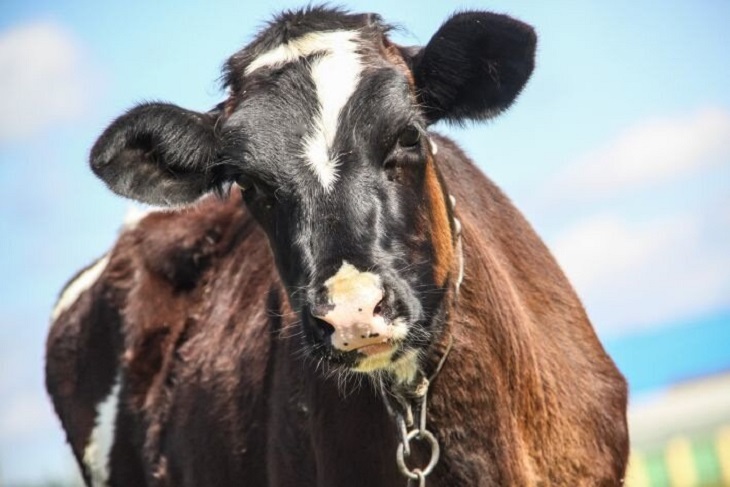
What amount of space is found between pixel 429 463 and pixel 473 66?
181cm

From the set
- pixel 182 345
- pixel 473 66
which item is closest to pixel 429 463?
pixel 473 66

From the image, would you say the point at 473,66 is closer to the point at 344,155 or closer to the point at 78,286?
the point at 344,155

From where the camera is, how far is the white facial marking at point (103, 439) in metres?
8.55

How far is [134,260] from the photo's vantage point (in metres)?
8.84

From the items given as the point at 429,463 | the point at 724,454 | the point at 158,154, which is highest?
the point at 724,454

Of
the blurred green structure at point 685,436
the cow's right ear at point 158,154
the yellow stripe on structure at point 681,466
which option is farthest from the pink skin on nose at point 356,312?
the yellow stripe on structure at point 681,466

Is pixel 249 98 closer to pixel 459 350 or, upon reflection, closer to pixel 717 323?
pixel 459 350

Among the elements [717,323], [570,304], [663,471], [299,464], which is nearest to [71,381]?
[299,464]

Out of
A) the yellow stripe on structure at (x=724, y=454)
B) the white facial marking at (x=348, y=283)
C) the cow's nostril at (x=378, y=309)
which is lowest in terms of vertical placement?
the cow's nostril at (x=378, y=309)

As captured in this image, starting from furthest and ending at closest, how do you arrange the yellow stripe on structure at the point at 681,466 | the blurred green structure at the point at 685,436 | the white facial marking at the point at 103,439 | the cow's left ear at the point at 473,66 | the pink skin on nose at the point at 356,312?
the yellow stripe on structure at the point at 681,466 → the blurred green structure at the point at 685,436 → the white facial marking at the point at 103,439 → the cow's left ear at the point at 473,66 → the pink skin on nose at the point at 356,312

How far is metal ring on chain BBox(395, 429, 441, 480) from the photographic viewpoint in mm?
5270

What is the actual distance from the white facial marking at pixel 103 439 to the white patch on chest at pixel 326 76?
11.8 feet

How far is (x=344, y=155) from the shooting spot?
5094 millimetres

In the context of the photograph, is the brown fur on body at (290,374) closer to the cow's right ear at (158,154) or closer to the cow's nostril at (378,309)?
the cow's nostril at (378,309)
